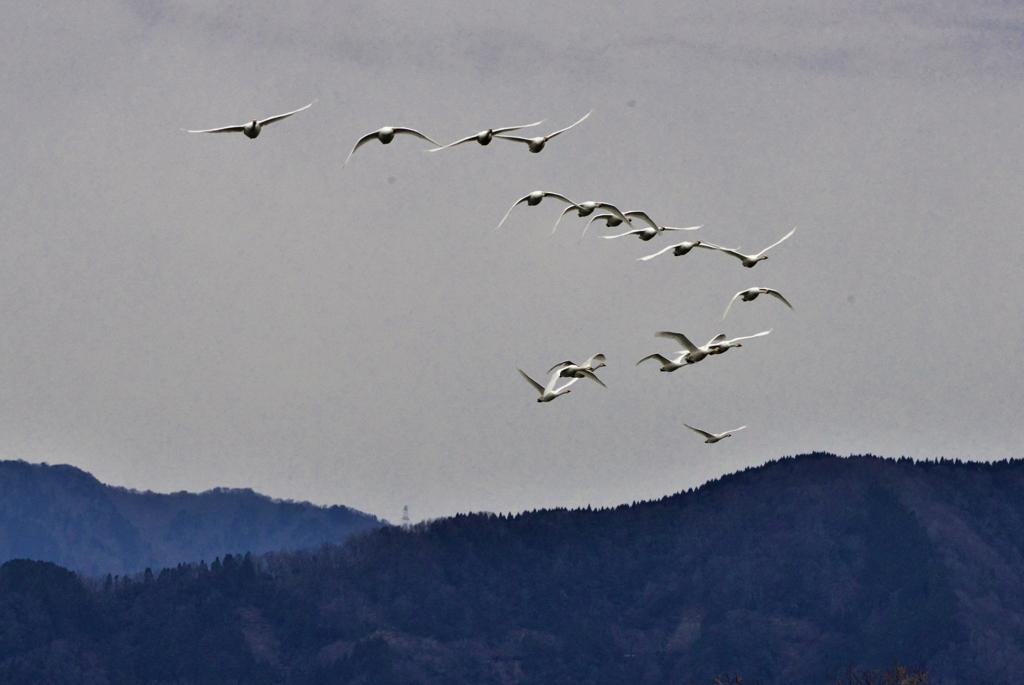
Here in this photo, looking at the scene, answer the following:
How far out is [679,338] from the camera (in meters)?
64.6

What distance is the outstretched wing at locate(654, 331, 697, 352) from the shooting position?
63406 mm

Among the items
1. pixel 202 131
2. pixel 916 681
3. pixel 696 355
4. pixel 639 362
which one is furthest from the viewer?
pixel 916 681

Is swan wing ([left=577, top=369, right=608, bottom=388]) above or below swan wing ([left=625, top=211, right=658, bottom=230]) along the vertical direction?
below

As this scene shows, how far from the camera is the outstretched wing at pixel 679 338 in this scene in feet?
208

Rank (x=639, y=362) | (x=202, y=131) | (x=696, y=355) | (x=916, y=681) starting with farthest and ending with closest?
1. (x=916, y=681)
2. (x=696, y=355)
3. (x=639, y=362)
4. (x=202, y=131)

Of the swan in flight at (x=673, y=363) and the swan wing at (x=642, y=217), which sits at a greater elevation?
the swan wing at (x=642, y=217)

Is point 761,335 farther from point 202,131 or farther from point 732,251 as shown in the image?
point 202,131

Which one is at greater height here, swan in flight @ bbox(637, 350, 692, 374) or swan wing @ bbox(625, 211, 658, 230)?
swan wing @ bbox(625, 211, 658, 230)

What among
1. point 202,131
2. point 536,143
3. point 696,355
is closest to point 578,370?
point 696,355

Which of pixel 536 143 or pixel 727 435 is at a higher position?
pixel 536 143

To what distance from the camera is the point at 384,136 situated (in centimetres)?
5953

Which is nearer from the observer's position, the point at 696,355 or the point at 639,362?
the point at 639,362

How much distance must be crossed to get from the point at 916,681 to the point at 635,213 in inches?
5327

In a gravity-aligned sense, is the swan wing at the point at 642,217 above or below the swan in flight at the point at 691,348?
above
